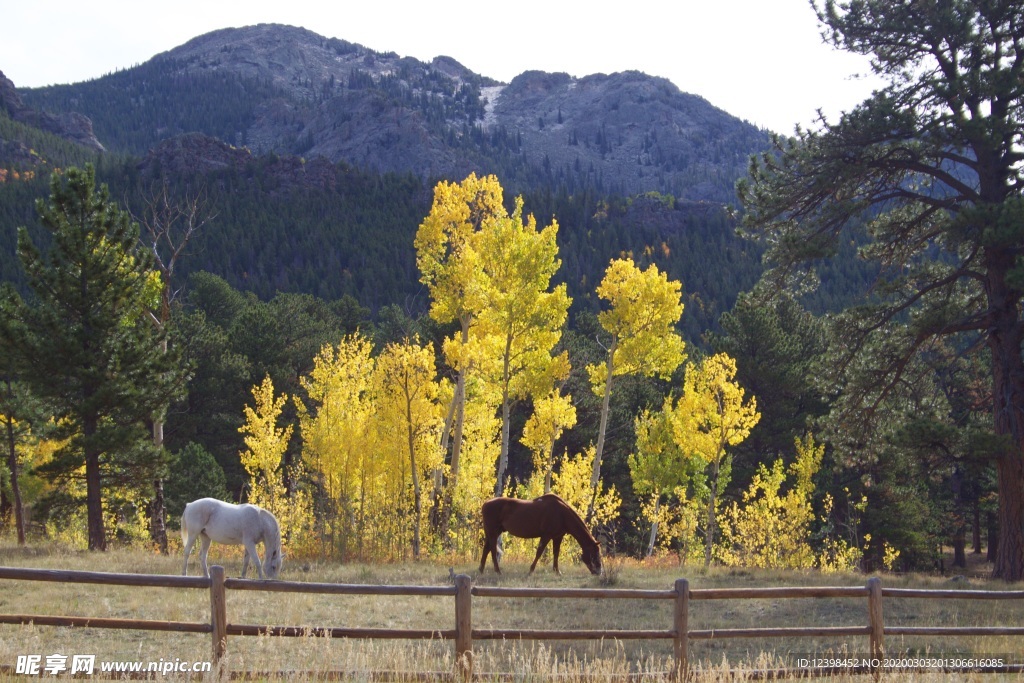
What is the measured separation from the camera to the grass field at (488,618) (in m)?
9.95

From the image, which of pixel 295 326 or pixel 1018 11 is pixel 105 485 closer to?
pixel 1018 11

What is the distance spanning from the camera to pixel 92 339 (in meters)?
22.2

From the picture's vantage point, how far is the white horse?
15609 millimetres

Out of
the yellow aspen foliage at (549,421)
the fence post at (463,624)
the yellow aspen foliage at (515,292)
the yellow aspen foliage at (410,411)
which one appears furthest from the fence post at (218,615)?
the yellow aspen foliage at (549,421)

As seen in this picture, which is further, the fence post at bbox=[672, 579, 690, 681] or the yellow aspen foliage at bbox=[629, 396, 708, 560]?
the yellow aspen foliage at bbox=[629, 396, 708, 560]

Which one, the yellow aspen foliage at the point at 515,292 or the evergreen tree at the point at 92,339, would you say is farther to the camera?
the yellow aspen foliage at the point at 515,292

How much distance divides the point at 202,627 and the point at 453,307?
16.4 metres

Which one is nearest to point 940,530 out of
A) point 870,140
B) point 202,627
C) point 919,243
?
point 919,243

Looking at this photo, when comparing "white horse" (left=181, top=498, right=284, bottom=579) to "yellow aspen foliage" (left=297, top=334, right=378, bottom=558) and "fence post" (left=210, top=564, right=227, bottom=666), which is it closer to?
"fence post" (left=210, top=564, right=227, bottom=666)

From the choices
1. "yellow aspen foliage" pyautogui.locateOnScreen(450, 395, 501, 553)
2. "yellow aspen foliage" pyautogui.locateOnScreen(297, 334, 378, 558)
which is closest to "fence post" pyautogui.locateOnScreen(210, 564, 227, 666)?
"yellow aspen foliage" pyautogui.locateOnScreen(297, 334, 378, 558)

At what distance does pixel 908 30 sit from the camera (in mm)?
18281

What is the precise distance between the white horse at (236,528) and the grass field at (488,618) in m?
0.69

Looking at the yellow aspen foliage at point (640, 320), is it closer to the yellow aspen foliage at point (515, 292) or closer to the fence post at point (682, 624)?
the yellow aspen foliage at point (515, 292)

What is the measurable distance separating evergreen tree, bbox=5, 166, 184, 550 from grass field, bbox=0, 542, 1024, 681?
3.68 m
